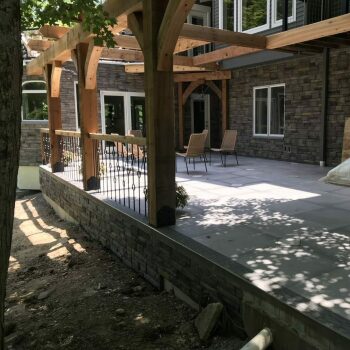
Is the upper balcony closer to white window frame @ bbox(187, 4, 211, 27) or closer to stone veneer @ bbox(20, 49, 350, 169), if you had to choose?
white window frame @ bbox(187, 4, 211, 27)

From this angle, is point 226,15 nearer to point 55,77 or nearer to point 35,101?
point 55,77

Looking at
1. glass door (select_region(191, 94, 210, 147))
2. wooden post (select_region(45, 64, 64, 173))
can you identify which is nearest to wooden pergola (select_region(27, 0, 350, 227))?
wooden post (select_region(45, 64, 64, 173))

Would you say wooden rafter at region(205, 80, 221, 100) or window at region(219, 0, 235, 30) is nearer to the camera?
window at region(219, 0, 235, 30)

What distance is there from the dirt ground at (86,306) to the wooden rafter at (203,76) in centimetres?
723

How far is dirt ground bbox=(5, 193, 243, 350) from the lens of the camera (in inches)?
131

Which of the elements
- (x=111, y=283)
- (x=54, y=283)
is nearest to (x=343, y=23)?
(x=111, y=283)

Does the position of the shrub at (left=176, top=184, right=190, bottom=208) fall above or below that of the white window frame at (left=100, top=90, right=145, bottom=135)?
below

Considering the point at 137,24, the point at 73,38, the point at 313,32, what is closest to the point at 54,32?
the point at 73,38

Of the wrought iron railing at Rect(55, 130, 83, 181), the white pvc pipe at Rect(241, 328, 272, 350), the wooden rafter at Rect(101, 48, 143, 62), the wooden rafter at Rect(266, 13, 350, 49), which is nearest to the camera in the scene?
the white pvc pipe at Rect(241, 328, 272, 350)

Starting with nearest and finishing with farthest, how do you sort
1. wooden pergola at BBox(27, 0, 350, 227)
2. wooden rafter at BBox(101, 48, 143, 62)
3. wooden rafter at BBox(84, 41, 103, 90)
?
wooden pergola at BBox(27, 0, 350, 227) → wooden rafter at BBox(84, 41, 103, 90) → wooden rafter at BBox(101, 48, 143, 62)

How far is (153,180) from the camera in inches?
162

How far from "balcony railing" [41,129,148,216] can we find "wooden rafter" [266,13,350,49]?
3.39m

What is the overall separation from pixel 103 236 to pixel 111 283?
1.28 metres

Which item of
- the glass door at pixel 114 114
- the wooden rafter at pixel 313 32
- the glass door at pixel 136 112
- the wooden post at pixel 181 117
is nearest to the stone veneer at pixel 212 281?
the wooden rafter at pixel 313 32
